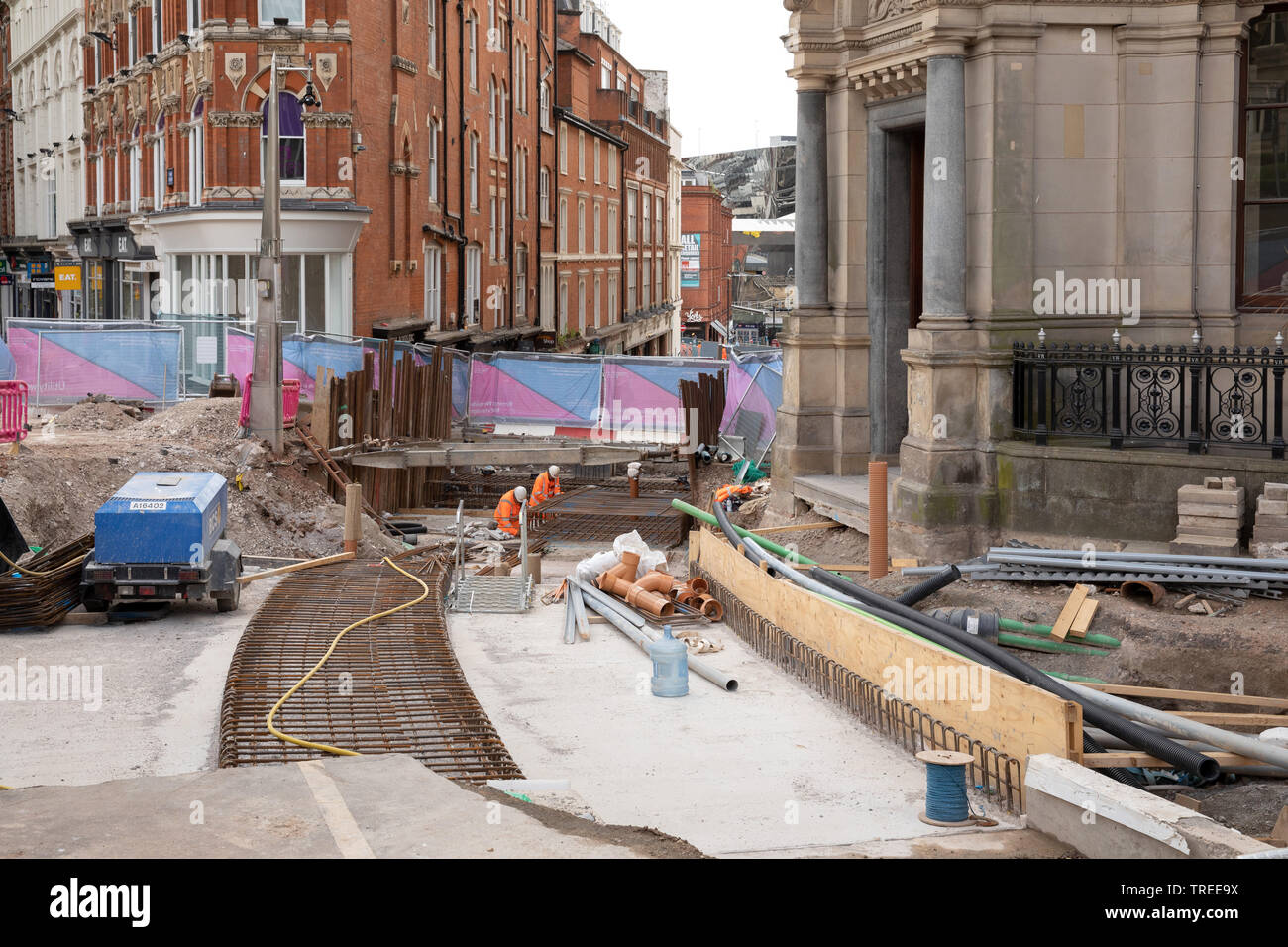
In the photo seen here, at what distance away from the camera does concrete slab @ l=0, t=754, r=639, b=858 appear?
277 inches

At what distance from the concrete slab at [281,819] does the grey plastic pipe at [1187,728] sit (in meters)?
4.23

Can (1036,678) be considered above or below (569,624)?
above

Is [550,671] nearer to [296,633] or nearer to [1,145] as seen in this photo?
[296,633]

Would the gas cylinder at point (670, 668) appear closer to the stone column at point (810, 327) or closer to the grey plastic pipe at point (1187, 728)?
the grey plastic pipe at point (1187, 728)

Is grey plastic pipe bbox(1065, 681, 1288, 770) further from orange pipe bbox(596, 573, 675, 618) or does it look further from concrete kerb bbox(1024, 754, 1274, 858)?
orange pipe bbox(596, 573, 675, 618)

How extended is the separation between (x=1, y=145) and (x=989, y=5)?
204ft

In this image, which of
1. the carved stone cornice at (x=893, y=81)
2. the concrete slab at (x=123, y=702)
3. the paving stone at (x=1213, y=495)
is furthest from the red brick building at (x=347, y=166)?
the paving stone at (x=1213, y=495)

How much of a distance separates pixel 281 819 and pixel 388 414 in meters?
22.2

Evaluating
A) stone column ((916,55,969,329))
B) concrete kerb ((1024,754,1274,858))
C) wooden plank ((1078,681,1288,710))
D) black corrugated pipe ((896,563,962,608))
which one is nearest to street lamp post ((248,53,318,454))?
stone column ((916,55,969,329))

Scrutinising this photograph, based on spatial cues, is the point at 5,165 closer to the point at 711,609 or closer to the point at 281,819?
the point at 711,609

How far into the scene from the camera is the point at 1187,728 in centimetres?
941

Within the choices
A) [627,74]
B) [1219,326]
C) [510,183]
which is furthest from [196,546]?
[627,74]

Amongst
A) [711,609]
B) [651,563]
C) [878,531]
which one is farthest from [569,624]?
[878,531]
